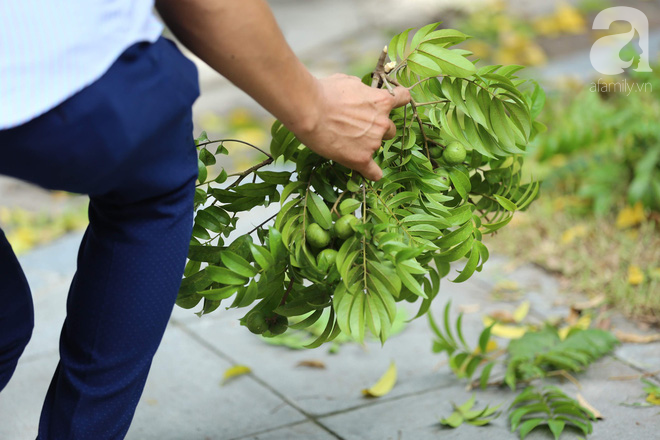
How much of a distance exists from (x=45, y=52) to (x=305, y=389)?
136cm

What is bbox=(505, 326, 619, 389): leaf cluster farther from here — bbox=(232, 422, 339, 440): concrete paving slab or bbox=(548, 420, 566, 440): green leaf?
bbox=(232, 422, 339, 440): concrete paving slab

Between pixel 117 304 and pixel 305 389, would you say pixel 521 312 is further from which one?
pixel 117 304

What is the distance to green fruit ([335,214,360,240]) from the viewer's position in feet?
4.47

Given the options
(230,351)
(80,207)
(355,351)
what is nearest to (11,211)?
(80,207)

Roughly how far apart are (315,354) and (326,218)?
103 cm

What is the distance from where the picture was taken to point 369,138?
52.9 inches

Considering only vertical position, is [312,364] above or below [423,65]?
below

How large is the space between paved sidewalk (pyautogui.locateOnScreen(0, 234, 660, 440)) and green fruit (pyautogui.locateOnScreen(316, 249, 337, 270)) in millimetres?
639

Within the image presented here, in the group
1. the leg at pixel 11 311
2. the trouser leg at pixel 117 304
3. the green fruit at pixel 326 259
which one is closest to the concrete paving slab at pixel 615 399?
the green fruit at pixel 326 259

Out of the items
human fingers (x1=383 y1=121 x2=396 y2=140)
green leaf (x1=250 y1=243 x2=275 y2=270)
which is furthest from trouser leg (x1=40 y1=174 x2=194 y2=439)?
human fingers (x1=383 y1=121 x2=396 y2=140)

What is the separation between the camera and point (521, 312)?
246cm

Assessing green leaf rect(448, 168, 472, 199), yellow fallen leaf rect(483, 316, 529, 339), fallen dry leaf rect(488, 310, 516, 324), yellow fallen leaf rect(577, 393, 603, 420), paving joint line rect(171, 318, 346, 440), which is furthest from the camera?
fallen dry leaf rect(488, 310, 516, 324)

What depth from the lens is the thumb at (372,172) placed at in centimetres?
138

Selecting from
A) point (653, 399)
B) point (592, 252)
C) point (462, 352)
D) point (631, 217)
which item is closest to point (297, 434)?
point (462, 352)
